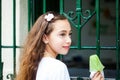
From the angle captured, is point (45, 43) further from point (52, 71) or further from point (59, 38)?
point (52, 71)

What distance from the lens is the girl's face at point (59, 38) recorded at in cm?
246

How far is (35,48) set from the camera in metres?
2.52

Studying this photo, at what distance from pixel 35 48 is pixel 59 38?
0.18 meters

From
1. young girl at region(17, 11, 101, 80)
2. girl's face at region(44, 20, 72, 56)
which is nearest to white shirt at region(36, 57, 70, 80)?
young girl at region(17, 11, 101, 80)

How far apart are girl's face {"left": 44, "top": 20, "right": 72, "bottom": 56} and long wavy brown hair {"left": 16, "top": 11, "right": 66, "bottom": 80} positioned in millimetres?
29

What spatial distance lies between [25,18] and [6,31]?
28 cm

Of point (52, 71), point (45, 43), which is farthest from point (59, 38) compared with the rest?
point (52, 71)

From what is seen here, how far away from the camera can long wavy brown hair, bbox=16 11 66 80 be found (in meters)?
2.48

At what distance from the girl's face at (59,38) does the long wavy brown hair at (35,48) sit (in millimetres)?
29

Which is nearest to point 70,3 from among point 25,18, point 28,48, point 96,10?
point 25,18

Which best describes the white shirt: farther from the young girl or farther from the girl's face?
the girl's face

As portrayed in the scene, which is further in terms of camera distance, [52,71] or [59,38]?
[59,38]

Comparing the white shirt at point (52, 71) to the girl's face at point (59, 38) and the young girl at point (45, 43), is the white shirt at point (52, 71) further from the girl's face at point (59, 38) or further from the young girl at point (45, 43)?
the girl's face at point (59, 38)

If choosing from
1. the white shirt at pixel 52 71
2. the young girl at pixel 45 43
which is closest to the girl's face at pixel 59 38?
the young girl at pixel 45 43
